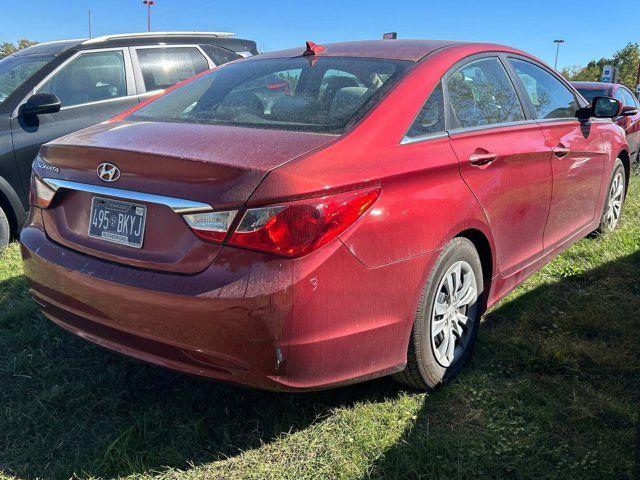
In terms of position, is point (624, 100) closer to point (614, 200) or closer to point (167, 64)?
point (614, 200)

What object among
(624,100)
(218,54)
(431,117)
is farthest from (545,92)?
(624,100)

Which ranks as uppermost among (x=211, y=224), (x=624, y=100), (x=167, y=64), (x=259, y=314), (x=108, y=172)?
(x=167, y=64)

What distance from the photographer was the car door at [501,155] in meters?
2.76

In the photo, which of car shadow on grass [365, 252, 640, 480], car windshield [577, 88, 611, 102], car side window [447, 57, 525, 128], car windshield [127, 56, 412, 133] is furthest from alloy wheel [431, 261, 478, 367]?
car windshield [577, 88, 611, 102]

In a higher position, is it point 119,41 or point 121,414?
point 119,41

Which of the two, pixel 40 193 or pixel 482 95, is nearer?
pixel 40 193

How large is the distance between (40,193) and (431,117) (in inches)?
69.1

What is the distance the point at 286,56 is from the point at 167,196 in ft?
4.86

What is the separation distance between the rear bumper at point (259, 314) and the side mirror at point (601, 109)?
2393 millimetres

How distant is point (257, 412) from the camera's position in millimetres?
2607

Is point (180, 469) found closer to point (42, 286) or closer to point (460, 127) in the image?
point (42, 286)

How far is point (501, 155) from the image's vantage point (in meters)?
2.91

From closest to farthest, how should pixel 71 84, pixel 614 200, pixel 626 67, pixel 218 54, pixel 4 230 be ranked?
pixel 4 230 < pixel 614 200 < pixel 71 84 < pixel 218 54 < pixel 626 67

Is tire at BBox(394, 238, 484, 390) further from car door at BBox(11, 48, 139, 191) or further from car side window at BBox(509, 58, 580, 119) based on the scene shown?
car door at BBox(11, 48, 139, 191)
